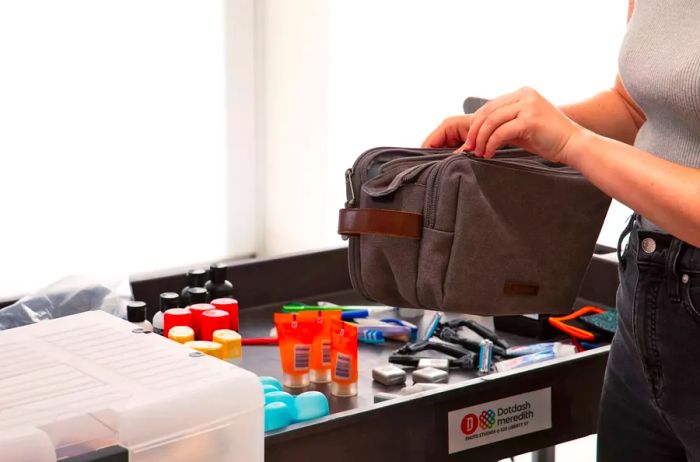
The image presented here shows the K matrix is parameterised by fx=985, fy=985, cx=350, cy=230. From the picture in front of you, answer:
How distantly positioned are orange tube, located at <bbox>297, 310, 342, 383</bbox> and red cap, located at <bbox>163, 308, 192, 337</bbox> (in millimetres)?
175

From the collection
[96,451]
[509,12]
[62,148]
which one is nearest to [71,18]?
[62,148]

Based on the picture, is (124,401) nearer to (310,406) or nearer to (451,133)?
(310,406)

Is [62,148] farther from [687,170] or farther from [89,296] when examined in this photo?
[687,170]

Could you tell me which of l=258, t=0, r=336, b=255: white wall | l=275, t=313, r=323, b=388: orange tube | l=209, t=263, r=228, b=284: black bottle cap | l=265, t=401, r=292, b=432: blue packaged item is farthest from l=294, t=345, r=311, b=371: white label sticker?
l=258, t=0, r=336, b=255: white wall

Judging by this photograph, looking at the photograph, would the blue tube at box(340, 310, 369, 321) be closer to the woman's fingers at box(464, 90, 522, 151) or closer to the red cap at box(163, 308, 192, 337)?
the red cap at box(163, 308, 192, 337)

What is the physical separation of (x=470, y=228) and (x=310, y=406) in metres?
0.28

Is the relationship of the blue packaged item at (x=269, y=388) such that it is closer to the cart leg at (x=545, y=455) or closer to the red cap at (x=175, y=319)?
the red cap at (x=175, y=319)

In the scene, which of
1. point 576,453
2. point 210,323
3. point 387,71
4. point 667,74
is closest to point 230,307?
point 210,323

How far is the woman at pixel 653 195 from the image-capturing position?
94 centimetres

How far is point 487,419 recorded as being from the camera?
4.22 feet

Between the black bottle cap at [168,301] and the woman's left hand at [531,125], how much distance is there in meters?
0.65

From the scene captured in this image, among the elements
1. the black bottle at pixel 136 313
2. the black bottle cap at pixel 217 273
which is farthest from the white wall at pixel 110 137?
the black bottle at pixel 136 313

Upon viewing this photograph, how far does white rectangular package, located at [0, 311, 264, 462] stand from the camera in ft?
2.61

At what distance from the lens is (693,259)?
97 centimetres
